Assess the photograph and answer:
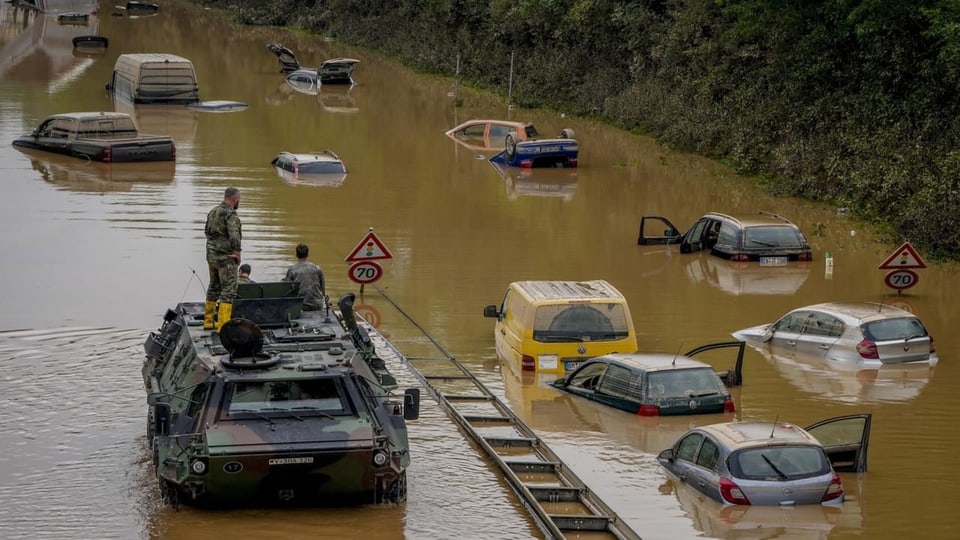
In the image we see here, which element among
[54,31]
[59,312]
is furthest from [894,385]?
[54,31]

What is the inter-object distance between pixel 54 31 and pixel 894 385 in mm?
91163

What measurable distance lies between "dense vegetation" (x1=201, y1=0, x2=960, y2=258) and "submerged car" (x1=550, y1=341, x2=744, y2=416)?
15265 millimetres

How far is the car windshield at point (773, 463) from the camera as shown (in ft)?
56.7

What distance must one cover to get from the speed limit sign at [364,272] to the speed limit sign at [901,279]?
979 cm

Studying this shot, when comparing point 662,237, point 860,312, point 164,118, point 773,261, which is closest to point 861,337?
point 860,312

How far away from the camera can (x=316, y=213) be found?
40406 mm

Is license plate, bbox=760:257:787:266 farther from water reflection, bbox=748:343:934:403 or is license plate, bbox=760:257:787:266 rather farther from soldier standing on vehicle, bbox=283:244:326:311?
soldier standing on vehicle, bbox=283:244:326:311

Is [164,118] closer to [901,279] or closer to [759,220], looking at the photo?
[759,220]

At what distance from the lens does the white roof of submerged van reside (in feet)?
79.8

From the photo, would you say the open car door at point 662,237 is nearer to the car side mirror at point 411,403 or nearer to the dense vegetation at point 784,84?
the dense vegetation at point 784,84

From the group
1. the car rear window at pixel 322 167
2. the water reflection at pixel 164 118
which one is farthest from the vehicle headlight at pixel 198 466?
the water reflection at pixel 164 118

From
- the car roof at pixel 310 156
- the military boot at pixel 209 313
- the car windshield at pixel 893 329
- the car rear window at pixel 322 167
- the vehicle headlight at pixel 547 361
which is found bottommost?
the car rear window at pixel 322 167

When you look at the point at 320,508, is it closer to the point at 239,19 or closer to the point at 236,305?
the point at 236,305

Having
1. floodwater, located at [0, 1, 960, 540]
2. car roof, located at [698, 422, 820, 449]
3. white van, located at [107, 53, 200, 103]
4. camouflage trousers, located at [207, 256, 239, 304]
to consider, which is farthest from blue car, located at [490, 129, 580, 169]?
car roof, located at [698, 422, 820, 449]
